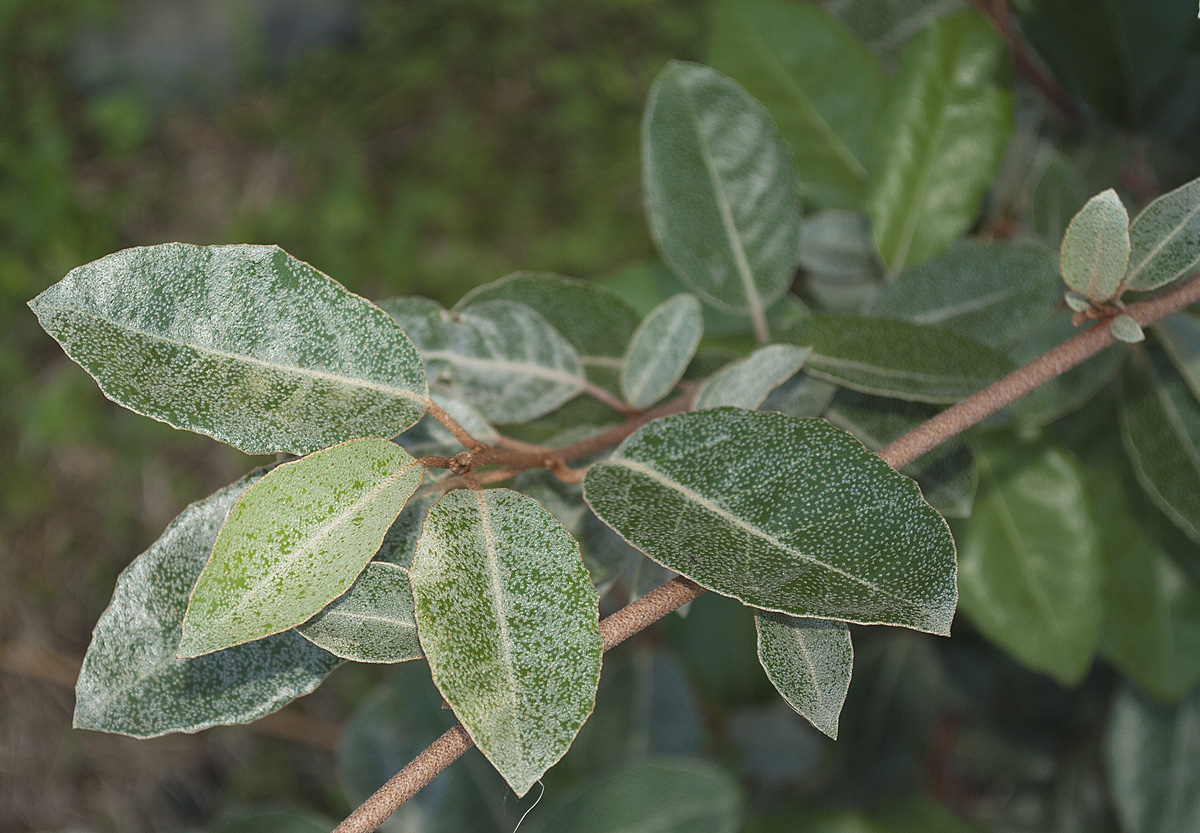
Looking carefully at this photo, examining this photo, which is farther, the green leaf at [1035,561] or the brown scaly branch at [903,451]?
the green leaf at [1035,561]

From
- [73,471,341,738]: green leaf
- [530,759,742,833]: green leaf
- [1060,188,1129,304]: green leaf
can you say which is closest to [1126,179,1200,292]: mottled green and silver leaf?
[1060,188,1129,304]: green leaf

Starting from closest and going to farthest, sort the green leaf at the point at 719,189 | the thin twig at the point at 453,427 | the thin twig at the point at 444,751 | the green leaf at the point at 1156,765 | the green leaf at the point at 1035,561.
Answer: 1. the thin twig at the point at 444,751
2. the thin twig at the point at 453,427
3. the green leaf at the point at 719,189
4. the green leaf at the point at 1035,561
5. the green leaf at the point at 1156,765

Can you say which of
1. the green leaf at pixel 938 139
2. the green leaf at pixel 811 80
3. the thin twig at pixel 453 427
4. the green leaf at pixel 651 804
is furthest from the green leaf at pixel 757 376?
the green leaf at pixel 651 804

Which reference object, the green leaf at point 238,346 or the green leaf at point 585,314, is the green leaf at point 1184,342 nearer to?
the green leaf at point 585,314

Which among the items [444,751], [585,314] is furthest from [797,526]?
[585,314]

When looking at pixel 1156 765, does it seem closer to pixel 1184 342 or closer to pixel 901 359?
pixel 1184 342

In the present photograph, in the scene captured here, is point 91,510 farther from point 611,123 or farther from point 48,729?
point 611,123
